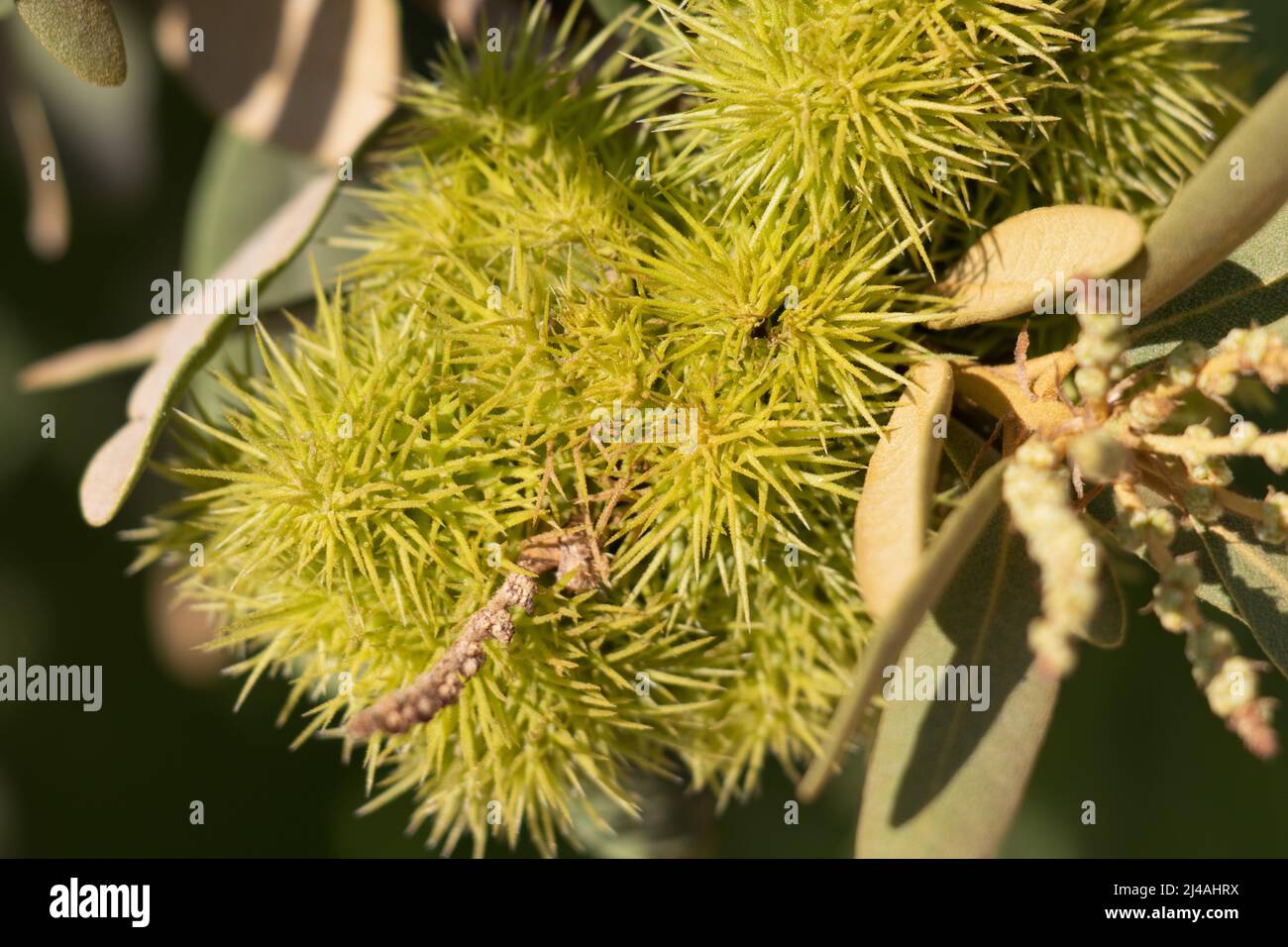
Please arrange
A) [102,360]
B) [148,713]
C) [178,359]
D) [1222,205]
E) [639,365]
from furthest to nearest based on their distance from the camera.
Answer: [148,713]
[102,360]
[178,359]
[639,365]
[1222,205]

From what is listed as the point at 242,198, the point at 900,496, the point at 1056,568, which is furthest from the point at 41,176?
the point at 1056,568

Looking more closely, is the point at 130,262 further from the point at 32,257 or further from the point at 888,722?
the point at 888,722

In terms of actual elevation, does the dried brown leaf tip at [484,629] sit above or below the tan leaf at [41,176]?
below

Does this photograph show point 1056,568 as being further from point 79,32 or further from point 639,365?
point 79,32

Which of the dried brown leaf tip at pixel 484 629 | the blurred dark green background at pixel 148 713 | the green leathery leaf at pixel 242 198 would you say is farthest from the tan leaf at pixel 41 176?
the dried brown leaf tip at pixel 484 629

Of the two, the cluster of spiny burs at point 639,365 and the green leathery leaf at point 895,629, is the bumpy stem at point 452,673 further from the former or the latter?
the green leathery leaf at point 895,629

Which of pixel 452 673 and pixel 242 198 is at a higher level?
pixel 242 198

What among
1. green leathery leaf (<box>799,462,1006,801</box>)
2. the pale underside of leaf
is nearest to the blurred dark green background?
the pale underside of leaf
